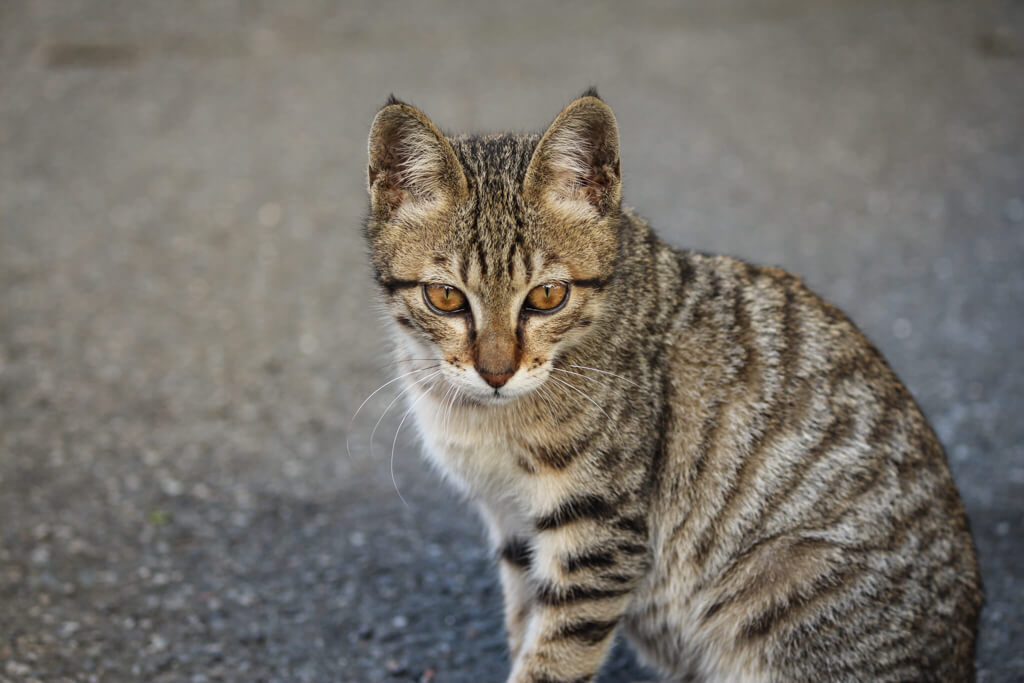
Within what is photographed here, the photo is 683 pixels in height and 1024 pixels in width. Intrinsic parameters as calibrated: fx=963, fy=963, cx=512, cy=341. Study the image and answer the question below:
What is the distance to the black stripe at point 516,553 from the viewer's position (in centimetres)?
357

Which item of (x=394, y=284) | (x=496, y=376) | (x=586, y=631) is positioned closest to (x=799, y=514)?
(x=586, y=631)

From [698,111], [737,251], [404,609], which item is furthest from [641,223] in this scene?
[698,111]

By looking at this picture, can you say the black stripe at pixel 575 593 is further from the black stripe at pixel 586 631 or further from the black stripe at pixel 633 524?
the black stripe at pixel 633 524

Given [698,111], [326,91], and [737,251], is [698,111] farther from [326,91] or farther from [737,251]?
[326,91]

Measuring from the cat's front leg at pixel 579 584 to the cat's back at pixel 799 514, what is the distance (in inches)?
7.8

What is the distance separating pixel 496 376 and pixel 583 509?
1.82 ft

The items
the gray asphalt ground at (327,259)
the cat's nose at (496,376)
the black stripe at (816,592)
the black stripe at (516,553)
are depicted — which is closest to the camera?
the cat's nose at (496,376)

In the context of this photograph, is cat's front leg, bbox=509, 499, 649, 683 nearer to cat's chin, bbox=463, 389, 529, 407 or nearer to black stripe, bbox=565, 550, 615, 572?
black stripe, bbox=565, 550, 615, 572

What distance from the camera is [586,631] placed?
316 centimetres

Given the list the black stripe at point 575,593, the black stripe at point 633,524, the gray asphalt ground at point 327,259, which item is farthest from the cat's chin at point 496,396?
the gray asphalt ground at point 327,259

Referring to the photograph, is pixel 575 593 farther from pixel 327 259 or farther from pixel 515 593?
pixel 327 259

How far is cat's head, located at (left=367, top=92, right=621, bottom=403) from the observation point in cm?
296

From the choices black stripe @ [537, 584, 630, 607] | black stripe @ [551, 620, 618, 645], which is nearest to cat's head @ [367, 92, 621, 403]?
black stripe @ [537, 584, 630, 607]

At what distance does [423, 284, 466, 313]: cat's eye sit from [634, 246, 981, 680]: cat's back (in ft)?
2.58
